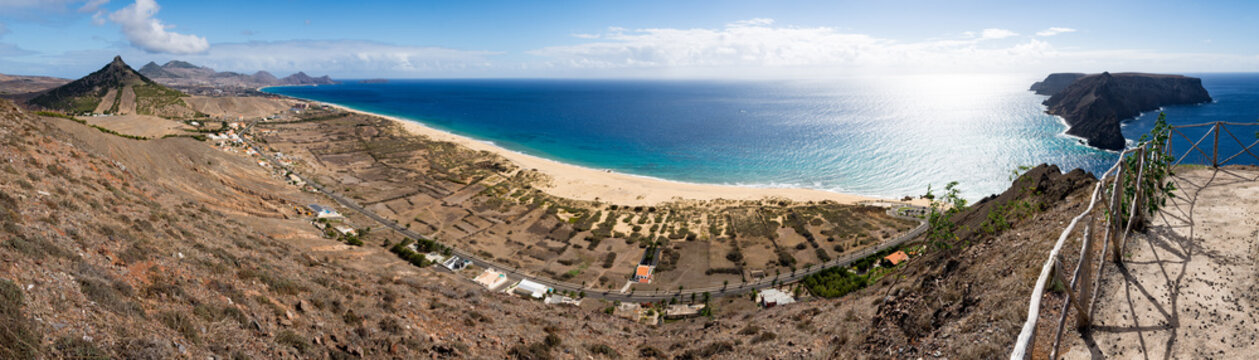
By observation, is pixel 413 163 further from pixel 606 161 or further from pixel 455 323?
pixel 455 323

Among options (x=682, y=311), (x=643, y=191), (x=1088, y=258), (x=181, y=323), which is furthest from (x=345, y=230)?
(x=1088, y=258)

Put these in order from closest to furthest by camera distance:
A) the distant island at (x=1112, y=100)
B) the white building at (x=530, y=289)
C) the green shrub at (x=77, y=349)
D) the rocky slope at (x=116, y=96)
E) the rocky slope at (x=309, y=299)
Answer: the green shrub at (x=77, y=349), the rocky slope at (x=309, y=299), the white building at (x=530, y=289), the distant island at (x=1112, y=100), the rocky slope at (x=116, y=96)

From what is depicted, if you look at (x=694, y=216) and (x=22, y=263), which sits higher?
(x=22, y=263)

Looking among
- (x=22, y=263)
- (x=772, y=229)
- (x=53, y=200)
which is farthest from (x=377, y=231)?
(x=772, y=229)

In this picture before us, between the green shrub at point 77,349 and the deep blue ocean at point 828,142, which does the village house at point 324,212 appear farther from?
the deep blue ocean at point 828,142

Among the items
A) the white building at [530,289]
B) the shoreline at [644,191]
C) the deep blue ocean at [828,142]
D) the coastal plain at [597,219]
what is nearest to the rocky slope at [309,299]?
the white building at [530,289]

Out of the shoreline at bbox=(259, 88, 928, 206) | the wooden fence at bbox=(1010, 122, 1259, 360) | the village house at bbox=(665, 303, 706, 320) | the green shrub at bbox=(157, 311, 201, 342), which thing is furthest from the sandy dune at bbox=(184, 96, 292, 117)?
the wooden fence at bbox=(1010, 122, 1259, 360)
